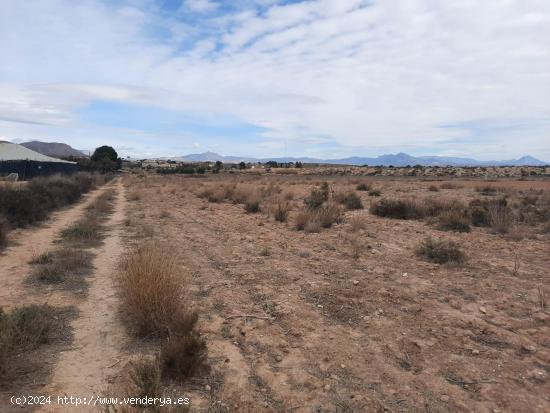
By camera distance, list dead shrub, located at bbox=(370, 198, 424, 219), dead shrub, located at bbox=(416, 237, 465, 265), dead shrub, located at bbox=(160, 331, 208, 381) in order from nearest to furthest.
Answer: dead shrub, located at bbox=(160, 331, 208, 381)
dead shrub, located at bbox=(416, 237, 465, 265)
dead shrub, located at bbox=(370, 198, 424, 219)

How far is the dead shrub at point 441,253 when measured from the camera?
10352 millimetres

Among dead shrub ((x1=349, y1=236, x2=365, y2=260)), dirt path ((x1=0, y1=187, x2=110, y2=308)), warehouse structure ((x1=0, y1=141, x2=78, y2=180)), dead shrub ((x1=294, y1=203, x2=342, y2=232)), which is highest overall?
warehouse structure ((x1=0, y1=141, x2=78, y2=180))

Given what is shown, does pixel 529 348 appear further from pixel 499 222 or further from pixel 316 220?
pixel 316 220

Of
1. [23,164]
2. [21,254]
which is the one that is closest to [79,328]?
[21,254]

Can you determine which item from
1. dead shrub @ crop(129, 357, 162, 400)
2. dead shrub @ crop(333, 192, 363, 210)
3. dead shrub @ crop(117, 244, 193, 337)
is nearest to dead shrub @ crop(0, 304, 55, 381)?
dead shrub @ crop(117, 244, 193, 337)

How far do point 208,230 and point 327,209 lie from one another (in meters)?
4.58

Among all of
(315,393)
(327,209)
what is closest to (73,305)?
(315,393)

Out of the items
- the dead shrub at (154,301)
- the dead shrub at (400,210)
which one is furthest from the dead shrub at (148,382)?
the dead shrub at (400,210)

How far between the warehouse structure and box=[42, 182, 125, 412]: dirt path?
46955 mm

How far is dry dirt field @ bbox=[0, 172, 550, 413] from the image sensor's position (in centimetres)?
476

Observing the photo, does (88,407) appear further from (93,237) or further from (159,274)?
(93,237)

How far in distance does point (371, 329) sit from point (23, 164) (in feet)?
171

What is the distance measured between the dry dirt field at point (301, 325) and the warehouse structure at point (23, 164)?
41123 millimetres

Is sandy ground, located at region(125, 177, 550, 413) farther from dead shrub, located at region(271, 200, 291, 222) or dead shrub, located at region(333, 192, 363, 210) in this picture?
dead shrub, located at region(333, 192, 363, 210)
